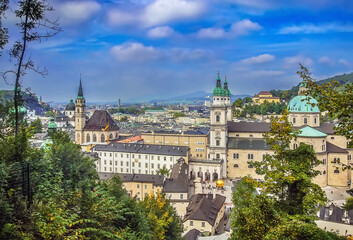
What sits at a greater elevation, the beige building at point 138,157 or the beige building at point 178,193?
the beige building at point 138,157

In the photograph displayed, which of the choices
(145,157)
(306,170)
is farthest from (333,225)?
(145,157)

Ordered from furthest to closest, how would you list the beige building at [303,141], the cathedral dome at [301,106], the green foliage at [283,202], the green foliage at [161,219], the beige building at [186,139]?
1. the beige building at [186,139]
2. the cathedral dome at [301,106]
3. the beige building at [303,141]
4. the green foliage at [161,219]
5. the green foliage at [283,202]

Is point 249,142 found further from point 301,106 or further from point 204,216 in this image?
point 204,216

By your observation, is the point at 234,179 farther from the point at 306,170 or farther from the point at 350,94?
the point at 350,94

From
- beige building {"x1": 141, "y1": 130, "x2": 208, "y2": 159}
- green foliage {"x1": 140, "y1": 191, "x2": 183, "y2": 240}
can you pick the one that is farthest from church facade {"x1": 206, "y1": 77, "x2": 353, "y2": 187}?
green foliage {"x1": 140, "y1": 191, "x2": 183, "y2": 240}

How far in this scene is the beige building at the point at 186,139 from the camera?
2539 inches

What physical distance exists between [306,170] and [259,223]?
3.04 metres

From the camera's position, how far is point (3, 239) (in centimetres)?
850

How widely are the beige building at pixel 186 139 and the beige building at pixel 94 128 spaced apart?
8050mm

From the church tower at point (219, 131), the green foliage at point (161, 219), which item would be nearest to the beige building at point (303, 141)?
the church tower at point (219, 131)

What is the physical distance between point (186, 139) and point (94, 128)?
21397 mm

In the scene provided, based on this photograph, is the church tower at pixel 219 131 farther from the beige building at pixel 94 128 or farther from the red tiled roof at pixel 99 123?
the red tiled roof at pixel 99 123

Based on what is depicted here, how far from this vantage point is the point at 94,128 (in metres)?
70.7

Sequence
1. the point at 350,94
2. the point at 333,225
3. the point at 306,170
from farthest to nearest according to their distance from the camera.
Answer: the point at 333,225 → the point at 306,170 → the point at 350,94
